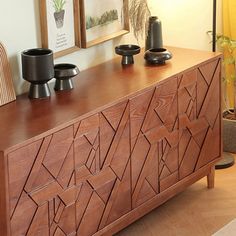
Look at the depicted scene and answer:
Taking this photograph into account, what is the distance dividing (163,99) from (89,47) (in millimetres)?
492

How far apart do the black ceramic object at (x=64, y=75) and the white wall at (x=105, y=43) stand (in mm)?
148

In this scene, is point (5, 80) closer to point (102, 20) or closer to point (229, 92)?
point (102, 20)

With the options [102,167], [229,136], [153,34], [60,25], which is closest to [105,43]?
[153,34]

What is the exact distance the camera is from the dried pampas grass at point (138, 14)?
408cm

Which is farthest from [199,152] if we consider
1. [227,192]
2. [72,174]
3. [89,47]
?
[72,174]

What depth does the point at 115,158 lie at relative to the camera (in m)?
3.45

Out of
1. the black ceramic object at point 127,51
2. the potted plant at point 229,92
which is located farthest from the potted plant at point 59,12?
the potted plant at point 229,92

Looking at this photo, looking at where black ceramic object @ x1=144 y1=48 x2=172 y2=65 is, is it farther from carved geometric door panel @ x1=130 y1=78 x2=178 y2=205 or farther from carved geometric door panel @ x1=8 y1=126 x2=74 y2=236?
carved geometric door panel @ x1=8 y1=126 x2=74 y2=236

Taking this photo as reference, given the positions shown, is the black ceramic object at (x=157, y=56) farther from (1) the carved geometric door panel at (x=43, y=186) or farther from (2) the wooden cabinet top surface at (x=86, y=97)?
(1) the carved geometric door panel at (x=43, y=186)

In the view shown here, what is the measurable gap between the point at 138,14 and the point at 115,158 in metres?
0.98

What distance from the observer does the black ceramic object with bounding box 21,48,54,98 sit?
11.0 feet

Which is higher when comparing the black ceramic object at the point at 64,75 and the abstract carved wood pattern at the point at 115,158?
the black ceramic object at the point at 64,75

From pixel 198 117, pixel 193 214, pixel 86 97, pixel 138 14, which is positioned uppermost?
pixel 138 14

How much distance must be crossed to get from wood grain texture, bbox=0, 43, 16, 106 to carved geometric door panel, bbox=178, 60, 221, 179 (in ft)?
2.85
